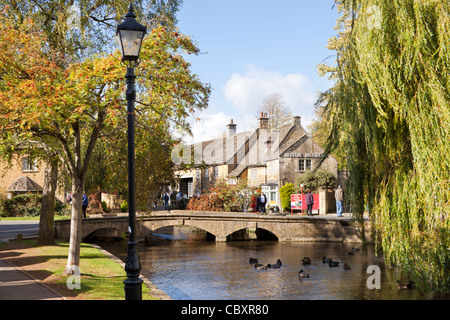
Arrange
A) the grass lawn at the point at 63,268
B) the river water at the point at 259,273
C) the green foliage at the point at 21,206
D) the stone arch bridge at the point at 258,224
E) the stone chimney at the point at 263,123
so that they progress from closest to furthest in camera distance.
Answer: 1. the grass lawn at the point at 63,268
2. the river water at the point at 259,273
3. the stone arch bridge at the point at 258,224
4. the green foliage at the point at 21,206
5. the stone chimney at the point at 263,123

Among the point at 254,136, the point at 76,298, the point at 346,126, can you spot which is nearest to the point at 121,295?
the point at 76,298

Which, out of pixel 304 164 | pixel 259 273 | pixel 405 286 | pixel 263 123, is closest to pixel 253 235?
pixel 304 164

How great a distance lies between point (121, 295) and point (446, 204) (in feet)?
24.8

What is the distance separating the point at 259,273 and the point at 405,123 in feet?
34.0

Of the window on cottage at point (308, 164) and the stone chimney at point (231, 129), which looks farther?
the stone chimney at point (231, 129)

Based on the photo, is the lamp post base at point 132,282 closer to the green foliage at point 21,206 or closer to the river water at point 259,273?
the river water at point 259,273

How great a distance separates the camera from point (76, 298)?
10.2m

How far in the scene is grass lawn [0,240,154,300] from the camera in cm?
1100

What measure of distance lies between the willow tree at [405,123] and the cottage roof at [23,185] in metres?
36.1

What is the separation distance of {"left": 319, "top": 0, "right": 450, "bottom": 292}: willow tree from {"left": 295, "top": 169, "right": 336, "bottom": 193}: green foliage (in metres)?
26.5

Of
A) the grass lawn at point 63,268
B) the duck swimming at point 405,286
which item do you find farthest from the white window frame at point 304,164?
the duck swimming at point 405,286

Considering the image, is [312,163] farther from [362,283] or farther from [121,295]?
[121,295]

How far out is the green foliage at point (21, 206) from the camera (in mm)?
39188

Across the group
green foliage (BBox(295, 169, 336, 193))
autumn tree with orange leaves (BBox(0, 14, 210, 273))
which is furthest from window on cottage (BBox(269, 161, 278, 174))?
autumn tree with orange leaves (BBox(0, 14, 210, 273))
